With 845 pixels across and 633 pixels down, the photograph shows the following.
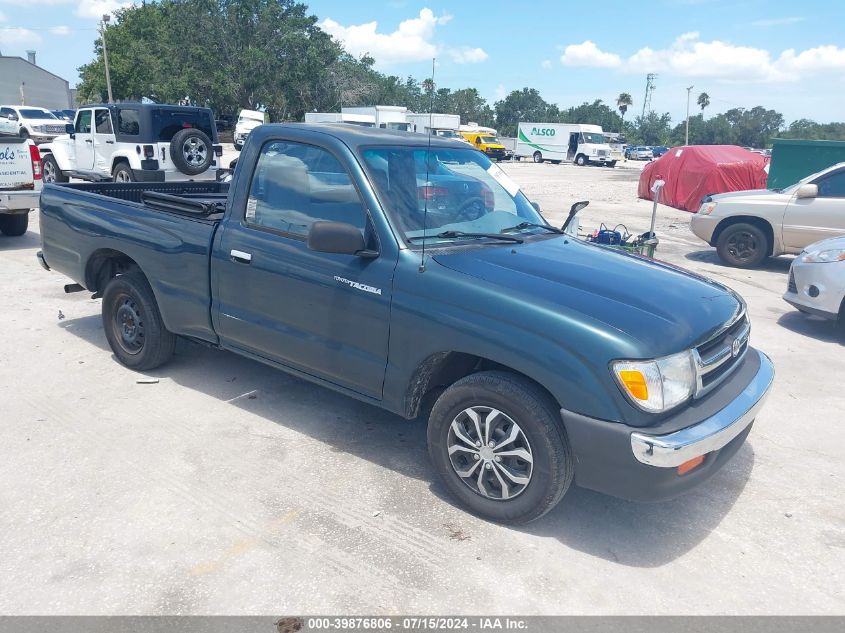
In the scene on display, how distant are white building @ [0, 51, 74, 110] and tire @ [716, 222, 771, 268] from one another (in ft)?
231

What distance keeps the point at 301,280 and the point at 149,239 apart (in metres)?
1.62

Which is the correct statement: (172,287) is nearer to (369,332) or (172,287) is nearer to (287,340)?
(287,340)

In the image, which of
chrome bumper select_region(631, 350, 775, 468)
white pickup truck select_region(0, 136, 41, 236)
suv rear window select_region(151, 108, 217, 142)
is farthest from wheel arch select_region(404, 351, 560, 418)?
suv rear window select_region(151, 108, 217, 142)

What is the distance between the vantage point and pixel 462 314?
340 cm

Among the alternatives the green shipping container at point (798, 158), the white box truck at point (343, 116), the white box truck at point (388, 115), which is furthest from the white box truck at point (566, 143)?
the green shipping container at point (798, 158)

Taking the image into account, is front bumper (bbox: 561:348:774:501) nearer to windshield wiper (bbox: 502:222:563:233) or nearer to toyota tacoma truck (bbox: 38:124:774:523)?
toyota tacoma truck (bbox: 38:124:774:523)

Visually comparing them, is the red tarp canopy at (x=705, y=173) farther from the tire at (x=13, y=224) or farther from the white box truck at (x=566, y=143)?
the white box truck at (x=566, y=143)

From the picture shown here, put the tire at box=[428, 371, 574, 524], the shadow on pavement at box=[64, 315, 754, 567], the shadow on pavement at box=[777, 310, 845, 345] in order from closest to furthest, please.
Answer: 1. the tire at box=[428, 371, 574, 524]
2. the shadow on pavement at box=[64, 315, 754, 567]
3. the shadow on pavement at box=[777, 310, 845, 345]

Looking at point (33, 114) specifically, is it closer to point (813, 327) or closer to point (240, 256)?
point (240, 256)

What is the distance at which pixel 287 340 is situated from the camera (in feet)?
13.8

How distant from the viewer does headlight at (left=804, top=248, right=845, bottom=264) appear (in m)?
6.86

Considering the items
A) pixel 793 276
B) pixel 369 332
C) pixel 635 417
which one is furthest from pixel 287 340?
pixel 793 276

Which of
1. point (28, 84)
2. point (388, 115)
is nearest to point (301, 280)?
point (388, 115)

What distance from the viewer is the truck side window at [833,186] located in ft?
31.9
